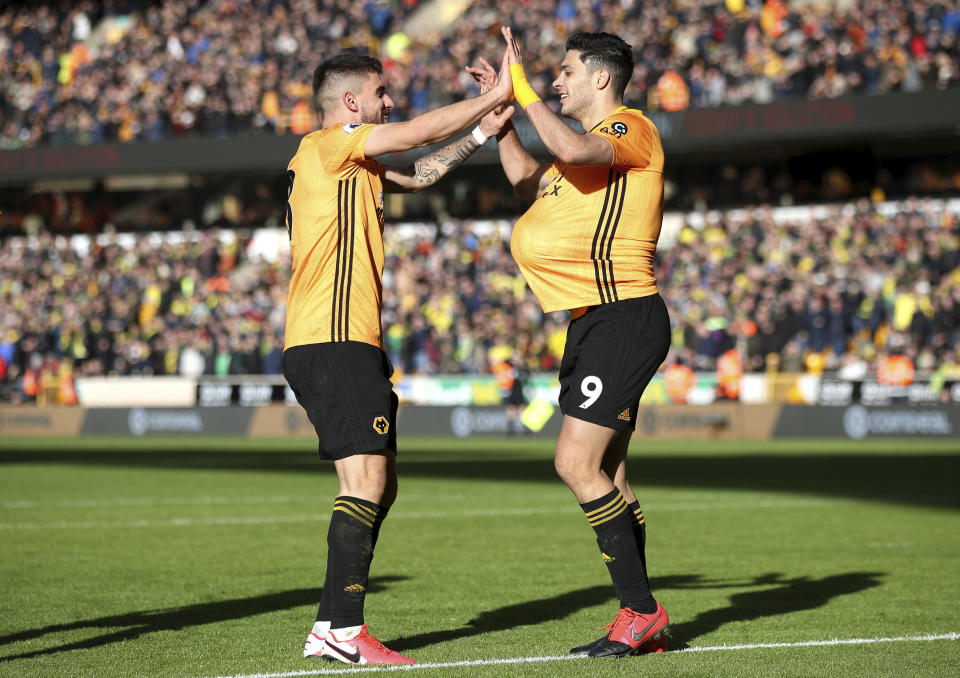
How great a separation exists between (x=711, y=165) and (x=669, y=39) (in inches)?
169

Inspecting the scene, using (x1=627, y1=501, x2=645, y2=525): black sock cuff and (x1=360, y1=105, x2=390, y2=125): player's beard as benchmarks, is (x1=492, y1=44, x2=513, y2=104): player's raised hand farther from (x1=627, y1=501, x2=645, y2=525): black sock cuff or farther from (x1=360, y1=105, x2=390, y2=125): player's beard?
(x1=627, y1=501, x2=645, y2=525): black sock cuff

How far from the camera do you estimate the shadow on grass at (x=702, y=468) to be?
15.2 metres

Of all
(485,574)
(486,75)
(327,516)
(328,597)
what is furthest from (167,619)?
(327,516)

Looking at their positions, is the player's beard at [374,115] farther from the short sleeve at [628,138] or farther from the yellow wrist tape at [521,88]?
the short sleeve at [628,138]

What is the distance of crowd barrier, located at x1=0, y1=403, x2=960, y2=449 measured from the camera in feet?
87.1

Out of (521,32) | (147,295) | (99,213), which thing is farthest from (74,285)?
(521,32)

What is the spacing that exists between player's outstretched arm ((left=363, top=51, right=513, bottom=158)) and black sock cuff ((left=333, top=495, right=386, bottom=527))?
56.3 inches

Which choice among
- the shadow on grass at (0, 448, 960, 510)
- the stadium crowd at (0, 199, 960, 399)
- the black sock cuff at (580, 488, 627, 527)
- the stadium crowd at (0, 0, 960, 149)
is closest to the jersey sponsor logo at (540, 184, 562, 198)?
the black sock cuff at (580, 488, 627, 527)

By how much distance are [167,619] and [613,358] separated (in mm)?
2658

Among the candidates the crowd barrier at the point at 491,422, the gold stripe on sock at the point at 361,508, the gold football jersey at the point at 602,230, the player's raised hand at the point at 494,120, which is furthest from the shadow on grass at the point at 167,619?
the crowd barrier at the point at 491,422

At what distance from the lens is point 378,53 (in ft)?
130

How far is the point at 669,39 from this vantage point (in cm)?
3391

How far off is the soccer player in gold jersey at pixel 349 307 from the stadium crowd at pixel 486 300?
72.9ft

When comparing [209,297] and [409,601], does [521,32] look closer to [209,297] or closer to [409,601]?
[209,297]
